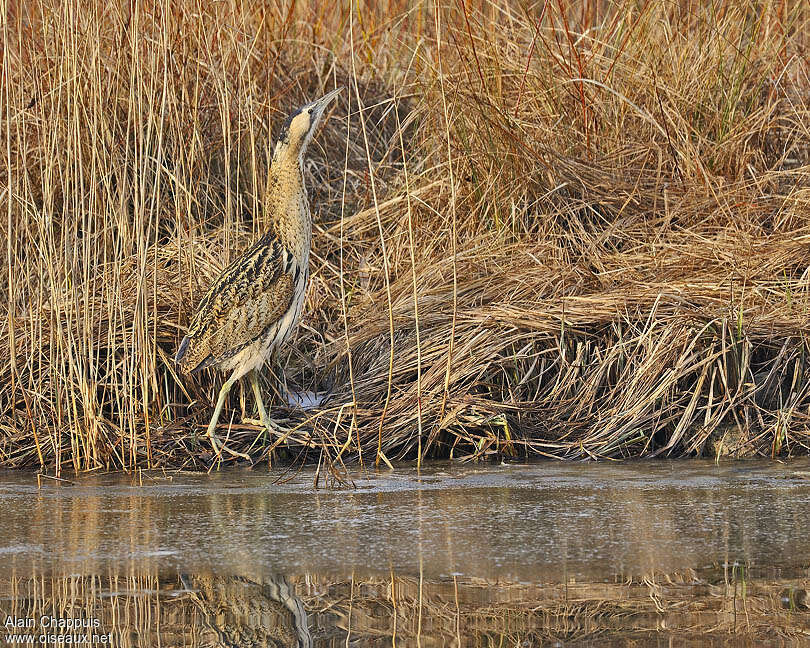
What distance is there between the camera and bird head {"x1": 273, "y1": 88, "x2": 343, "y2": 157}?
5.75 metres

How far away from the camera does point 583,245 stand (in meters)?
6.49

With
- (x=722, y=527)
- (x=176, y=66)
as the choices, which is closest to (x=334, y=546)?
(x=722, y=527)

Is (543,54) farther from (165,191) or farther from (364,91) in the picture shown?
(165,191)

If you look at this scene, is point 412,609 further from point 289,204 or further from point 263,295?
point 289,204

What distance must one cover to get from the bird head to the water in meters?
1.44

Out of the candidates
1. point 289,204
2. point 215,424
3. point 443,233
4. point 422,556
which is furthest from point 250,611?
point 443,233

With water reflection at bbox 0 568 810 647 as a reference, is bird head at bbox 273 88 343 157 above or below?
above

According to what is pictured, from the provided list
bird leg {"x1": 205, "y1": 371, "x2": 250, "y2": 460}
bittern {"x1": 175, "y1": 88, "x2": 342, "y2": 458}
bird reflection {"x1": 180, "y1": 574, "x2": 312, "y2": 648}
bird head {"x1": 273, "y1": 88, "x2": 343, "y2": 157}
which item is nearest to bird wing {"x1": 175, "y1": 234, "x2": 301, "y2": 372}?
bittern {"x1": 175, "y1": 88, "x2": 342, "y2": 458}

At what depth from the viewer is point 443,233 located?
6.72 meters

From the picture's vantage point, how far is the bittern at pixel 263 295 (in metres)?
5.41

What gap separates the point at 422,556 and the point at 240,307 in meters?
1.93

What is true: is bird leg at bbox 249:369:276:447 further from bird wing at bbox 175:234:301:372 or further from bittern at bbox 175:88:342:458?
bird wing at bbox 175:234:301:372

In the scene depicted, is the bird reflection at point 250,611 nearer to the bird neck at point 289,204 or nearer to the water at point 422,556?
the water at point 422,556

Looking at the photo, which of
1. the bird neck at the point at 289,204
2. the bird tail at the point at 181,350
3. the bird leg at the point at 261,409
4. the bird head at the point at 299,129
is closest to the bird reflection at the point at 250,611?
the bird leg at the point at 261,409
